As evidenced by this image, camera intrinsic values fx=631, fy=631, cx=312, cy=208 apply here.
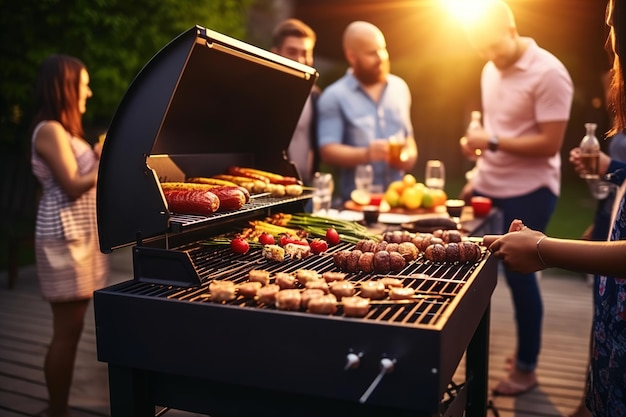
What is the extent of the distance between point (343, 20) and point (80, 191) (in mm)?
11830

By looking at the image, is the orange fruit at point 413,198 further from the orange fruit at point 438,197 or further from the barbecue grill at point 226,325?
the barbecue grill at point 226,325

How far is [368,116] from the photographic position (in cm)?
537

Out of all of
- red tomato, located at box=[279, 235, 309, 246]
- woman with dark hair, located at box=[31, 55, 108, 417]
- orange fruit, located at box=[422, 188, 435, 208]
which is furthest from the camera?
orange fruit, located at box=[422, 188, 435, 208]

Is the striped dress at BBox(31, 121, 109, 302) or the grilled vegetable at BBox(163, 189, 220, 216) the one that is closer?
the grilled vegetable at BBox(163, 189, 220, 216)

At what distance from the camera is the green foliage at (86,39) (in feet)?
31.4

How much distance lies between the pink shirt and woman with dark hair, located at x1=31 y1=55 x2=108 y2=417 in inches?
110

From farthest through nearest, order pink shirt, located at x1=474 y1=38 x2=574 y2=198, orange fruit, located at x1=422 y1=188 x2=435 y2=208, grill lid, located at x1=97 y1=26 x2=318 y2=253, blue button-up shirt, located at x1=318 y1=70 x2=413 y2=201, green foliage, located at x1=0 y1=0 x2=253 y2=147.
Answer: green foliage, located at x1=0 y1=0 x2=253 y2=147 < blue button-up shirt, located at x1=318 y1=70 x2=413 y2=201 < orange fruit, located at x1=422 y1=188 x2=435 y2=208 < pink shirt, located at x1=474 y1=38 x2=574 y2=198 < grill lid, located at x1=97 y1=26 x2=318 y2=253

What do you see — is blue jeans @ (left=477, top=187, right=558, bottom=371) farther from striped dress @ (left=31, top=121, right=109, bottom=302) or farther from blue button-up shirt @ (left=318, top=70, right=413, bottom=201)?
striped dress @ (left=31, top=121, right=109, bottom=302)

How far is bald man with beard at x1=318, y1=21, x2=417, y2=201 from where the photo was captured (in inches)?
201

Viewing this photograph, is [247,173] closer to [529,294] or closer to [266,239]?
[266,239]

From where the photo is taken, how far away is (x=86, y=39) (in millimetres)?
9602

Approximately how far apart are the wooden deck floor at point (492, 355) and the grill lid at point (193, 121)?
5.98ft

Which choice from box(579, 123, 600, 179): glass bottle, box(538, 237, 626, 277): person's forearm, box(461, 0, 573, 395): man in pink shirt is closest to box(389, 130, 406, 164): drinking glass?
box(461, 0, 573, 395): man in pink shirt

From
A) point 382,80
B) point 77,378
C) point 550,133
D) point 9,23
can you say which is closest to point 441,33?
point 9,23
